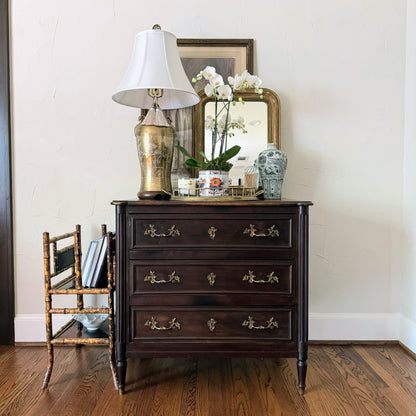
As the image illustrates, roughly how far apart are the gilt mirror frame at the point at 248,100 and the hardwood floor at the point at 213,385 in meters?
1.16

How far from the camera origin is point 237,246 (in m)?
1.58

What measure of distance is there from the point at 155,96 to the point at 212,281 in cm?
94

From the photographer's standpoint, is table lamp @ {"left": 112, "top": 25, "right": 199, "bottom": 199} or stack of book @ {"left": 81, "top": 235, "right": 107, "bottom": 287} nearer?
table lamp @ {"left": 112, "top": 25, "right": 199, "bottom": 199}

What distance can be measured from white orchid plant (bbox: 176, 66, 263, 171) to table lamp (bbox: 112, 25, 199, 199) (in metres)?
0.12

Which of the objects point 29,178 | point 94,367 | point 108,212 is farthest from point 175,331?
point 29,178

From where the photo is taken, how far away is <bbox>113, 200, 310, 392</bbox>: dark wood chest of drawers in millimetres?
1574

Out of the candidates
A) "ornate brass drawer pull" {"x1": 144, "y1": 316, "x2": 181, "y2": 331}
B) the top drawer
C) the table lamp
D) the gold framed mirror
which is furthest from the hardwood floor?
the gold framed mirror

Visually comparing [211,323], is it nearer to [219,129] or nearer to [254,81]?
[219,129]

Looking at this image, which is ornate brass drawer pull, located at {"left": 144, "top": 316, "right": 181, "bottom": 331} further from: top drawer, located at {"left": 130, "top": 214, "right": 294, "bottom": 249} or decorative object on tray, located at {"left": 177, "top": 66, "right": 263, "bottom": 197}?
decorative object on tray, located at {"left": 177, "top": 66, "right": 263, "bottom": 197}

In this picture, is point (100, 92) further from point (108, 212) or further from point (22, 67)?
point (108, 212)

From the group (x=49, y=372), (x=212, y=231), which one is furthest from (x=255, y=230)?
(x=49, y=372)

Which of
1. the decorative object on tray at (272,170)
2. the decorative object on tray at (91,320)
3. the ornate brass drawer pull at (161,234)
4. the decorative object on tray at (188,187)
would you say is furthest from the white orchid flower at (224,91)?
the decorative object on tray at (91,320)

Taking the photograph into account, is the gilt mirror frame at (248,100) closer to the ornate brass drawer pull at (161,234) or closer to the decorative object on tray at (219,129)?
the decorative object on tray at (219,129)

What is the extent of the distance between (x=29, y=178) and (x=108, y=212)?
1.64 feet
